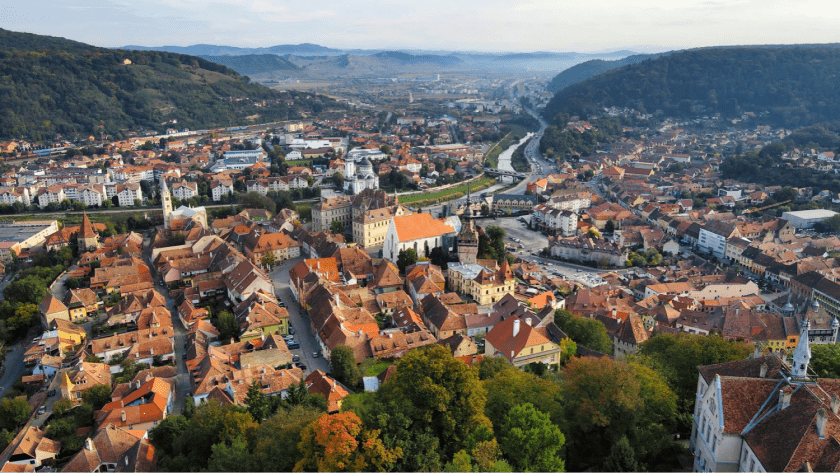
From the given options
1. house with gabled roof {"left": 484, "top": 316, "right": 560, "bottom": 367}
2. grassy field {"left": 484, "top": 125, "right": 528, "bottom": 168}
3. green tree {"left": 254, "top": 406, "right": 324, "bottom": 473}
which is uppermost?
green tree {"left": 254, "top": 406, "right": 324, "bottom": 473}

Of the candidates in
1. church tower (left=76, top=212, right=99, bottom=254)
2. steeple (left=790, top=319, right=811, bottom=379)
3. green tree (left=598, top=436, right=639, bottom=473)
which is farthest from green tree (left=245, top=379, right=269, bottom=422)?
church tower (left=76, top=212, right=99, bottom=254)

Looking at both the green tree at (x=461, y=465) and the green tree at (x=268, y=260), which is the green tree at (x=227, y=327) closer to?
the green tree at (x=268, y=260)

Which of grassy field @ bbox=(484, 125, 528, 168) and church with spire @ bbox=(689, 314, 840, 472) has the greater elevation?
church with spire @ bbox=(689, 314, 840, 472)

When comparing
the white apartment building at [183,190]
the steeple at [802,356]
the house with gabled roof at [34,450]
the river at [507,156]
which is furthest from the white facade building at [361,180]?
the steeple at [802,356]

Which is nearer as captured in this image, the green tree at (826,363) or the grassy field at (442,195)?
the green tree at (826,363)

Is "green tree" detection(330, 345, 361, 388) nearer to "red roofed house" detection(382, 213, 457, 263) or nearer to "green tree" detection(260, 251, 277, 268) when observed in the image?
"red roofed house" detection(382, 213, 457, 263)

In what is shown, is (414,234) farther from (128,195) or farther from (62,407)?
(128,195)

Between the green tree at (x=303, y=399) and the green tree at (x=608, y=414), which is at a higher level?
the green tree at (x=608, y=414)
